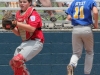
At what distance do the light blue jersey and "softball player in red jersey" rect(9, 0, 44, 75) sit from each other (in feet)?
2.87

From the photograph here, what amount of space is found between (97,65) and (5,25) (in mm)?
2606

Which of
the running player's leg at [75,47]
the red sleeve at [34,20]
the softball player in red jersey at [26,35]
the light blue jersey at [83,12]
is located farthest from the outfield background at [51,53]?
the red sleeve at [34,20]

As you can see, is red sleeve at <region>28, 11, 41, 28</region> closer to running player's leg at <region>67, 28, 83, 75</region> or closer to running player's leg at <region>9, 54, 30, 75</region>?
running player's leg at <region>9, 54, 30, 75</region>

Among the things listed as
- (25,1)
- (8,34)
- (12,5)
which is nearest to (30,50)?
(25,1)

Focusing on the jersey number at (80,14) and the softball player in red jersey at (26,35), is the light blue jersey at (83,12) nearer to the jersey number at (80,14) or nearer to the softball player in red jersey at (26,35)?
the jersey number at (80,14)

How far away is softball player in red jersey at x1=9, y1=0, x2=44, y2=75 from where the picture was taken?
6715 millimetres

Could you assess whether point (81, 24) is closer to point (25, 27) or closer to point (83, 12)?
point (83, 12)

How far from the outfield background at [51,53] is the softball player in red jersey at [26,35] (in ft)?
4.85

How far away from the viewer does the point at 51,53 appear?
846 centimetres

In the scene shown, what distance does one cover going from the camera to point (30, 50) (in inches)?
270

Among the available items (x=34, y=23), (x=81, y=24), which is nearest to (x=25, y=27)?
(x=34, y=23)

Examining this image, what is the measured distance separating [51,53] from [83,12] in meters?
1.44

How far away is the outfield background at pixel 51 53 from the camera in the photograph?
27.7 feet

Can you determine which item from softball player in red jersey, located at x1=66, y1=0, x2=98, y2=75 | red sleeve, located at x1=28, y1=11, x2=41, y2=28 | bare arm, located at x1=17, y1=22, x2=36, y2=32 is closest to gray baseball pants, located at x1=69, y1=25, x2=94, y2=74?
softball player in red jersey, located at x1=66, y1=0, x2=98, y2=75
